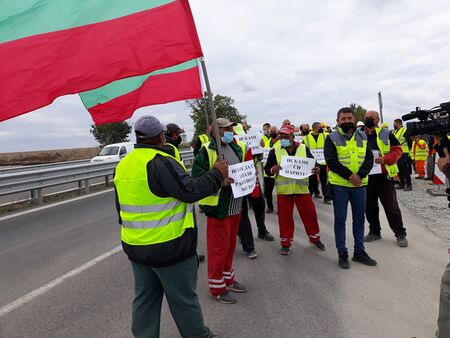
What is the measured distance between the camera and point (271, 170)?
211 inches

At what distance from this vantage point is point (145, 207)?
99.6 inches

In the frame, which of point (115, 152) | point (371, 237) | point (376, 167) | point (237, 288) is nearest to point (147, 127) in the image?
point (237, 288)

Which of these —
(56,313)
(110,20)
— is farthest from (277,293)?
(110,20)

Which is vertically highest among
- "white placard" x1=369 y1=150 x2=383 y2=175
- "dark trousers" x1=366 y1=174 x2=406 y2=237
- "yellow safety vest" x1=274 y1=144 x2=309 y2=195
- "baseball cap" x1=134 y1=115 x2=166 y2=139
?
"baseball cap" x1=134 y1=115 x2=166 y2=139

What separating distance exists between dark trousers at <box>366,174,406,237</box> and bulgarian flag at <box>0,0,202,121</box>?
401 centimetres

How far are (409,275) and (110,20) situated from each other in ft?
13.7

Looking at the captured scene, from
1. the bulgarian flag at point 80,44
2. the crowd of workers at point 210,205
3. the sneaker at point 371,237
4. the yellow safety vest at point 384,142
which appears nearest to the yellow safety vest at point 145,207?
the crowd of workers at point 210,205

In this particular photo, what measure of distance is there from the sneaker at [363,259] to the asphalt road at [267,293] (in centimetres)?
9

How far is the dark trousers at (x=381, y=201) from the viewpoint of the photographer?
18.1ft

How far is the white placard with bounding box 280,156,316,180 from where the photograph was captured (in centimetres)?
515

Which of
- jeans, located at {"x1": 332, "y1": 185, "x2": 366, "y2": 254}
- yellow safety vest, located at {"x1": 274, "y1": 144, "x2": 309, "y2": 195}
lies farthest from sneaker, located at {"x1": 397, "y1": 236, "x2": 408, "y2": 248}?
yellow safety vest, located at {"x1": 274, "y1": 144, "x2": 309, "y2": 195}

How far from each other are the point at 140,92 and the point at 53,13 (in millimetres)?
1088

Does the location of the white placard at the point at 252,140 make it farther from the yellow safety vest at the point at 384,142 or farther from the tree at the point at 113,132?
the tree at the point at 113,132

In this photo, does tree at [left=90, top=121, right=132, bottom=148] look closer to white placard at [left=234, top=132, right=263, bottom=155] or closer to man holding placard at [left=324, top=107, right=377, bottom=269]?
white placard at [left=234, top=132, right=263, bottom=155]
